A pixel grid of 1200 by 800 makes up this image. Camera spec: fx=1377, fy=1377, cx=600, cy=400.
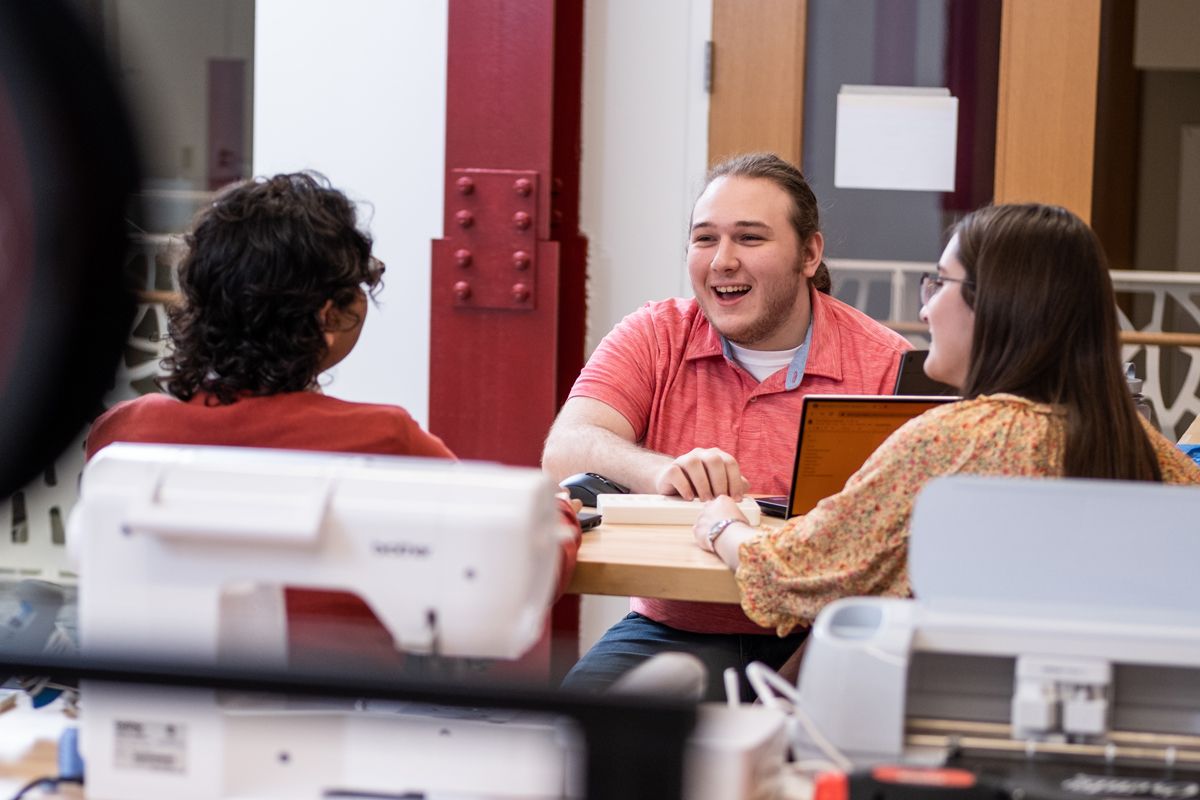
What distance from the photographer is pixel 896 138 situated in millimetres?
3434

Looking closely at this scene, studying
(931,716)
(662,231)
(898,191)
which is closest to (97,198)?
(931,716)

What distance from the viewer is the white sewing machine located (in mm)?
1049

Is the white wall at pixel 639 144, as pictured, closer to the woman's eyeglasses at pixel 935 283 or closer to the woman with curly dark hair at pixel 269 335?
the woman's eyeglasses at pixel 935 283

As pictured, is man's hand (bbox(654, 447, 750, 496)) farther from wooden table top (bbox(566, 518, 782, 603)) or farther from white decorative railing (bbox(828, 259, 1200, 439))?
white decorative railing (bbox(828, 259, 1200, 439))

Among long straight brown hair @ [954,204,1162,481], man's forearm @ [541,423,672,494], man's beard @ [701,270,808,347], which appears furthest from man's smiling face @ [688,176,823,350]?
long straight brown hair @ [954,204,1162,481]

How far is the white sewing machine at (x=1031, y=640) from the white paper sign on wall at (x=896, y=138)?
246 cm

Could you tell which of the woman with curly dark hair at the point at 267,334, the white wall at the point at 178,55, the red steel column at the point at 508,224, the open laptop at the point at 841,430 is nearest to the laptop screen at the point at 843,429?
the open laptop at the point at 841,430

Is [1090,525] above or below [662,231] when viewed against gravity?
below

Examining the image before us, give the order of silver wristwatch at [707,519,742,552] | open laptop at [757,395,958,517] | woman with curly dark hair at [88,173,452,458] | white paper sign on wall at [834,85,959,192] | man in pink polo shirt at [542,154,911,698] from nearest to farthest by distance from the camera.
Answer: woman with curly dark hair at [88,173,452,458] < silver wristwatch at [707,519,742,552] < open laptop at [757,395,958,517] < man in pink polo shirt at [542,154,911,698] < white paper sign on wall at [834,85,959,192]

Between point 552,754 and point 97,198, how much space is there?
108cm

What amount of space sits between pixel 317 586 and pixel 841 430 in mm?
977

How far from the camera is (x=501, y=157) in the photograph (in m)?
3.34

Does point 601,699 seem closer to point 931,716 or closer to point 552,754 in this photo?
point 552,754

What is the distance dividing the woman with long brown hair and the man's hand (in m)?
0.45
